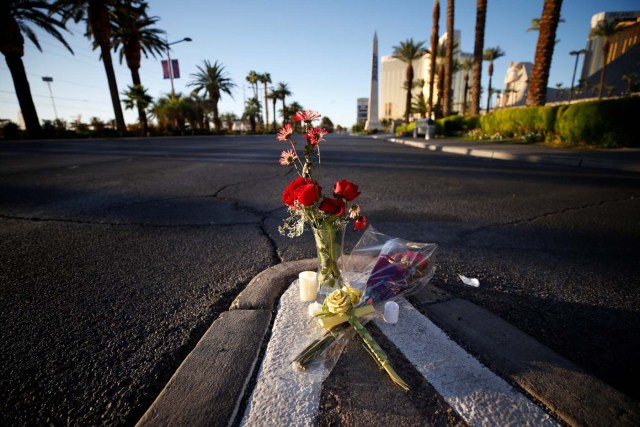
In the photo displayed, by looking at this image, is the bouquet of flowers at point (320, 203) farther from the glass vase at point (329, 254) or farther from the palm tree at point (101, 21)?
the palm tree at point (101, 21)

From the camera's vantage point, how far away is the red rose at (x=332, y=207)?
4.72 feet

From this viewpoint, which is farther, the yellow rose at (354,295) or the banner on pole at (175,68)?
the banner on pole at (175,68)

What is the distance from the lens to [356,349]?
1.32 m

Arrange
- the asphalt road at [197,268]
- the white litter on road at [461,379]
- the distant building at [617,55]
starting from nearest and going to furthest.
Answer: the white litter on road at [461,379]
the asphalt road at [197,268]
the distant building at [617,55]

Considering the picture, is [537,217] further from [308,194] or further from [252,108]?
[252,108]

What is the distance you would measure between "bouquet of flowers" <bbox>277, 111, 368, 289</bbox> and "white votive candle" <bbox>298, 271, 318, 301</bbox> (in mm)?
51

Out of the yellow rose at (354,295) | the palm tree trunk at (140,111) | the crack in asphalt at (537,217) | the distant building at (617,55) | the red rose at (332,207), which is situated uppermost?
the distant building at (617,55)

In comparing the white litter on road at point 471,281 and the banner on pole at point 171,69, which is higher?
the banner on pole at point 171,69

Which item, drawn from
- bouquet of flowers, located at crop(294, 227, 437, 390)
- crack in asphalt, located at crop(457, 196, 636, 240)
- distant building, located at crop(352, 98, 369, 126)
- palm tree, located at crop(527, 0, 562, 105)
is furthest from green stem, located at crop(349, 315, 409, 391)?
distant building, located at crop(352, 98, 369, 126)

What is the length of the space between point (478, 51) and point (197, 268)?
793 inches

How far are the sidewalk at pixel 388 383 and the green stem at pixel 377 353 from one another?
4cm

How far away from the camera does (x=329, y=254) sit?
1612 mm

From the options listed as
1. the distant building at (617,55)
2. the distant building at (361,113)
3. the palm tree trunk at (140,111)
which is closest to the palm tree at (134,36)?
the palm tree trunk at (140,111)

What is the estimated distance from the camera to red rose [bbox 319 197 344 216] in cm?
144
